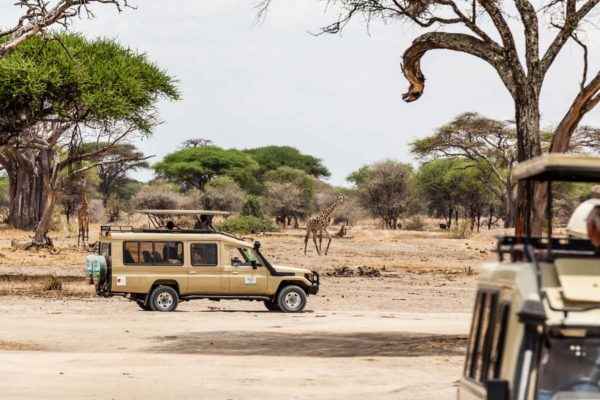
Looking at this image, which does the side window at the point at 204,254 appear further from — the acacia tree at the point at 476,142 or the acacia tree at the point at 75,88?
the acacia tree at the point at 476,142

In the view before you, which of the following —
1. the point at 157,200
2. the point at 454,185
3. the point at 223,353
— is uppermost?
the point at 454,185

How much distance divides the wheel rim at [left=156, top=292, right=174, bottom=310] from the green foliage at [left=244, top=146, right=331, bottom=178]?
2780 inches

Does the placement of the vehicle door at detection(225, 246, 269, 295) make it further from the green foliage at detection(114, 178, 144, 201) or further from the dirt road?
the green foliage at detection(114, 178, 144, 201)

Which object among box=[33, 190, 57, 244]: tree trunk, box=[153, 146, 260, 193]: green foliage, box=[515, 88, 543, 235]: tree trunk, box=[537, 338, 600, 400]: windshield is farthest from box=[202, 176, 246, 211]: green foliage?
box=[537, 338, 600, 400]: windshield

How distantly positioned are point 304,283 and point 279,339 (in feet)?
18.3

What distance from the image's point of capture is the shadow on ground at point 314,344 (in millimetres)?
17719

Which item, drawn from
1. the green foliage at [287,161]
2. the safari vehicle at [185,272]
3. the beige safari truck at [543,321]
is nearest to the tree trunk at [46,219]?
the safari vehicle at [185,272]

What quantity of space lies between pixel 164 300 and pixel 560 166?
18787mm

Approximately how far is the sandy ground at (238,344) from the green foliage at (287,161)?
60.6 m

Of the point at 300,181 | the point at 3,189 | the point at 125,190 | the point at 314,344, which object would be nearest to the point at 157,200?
the point at 300,181

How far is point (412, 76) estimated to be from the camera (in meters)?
19.1

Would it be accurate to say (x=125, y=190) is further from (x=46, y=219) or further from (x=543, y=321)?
(x=543, y=321)

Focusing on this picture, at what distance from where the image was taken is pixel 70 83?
1439 inches

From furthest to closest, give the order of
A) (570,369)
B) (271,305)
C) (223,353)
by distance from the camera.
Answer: (271,305), (223,353), (570,369)
